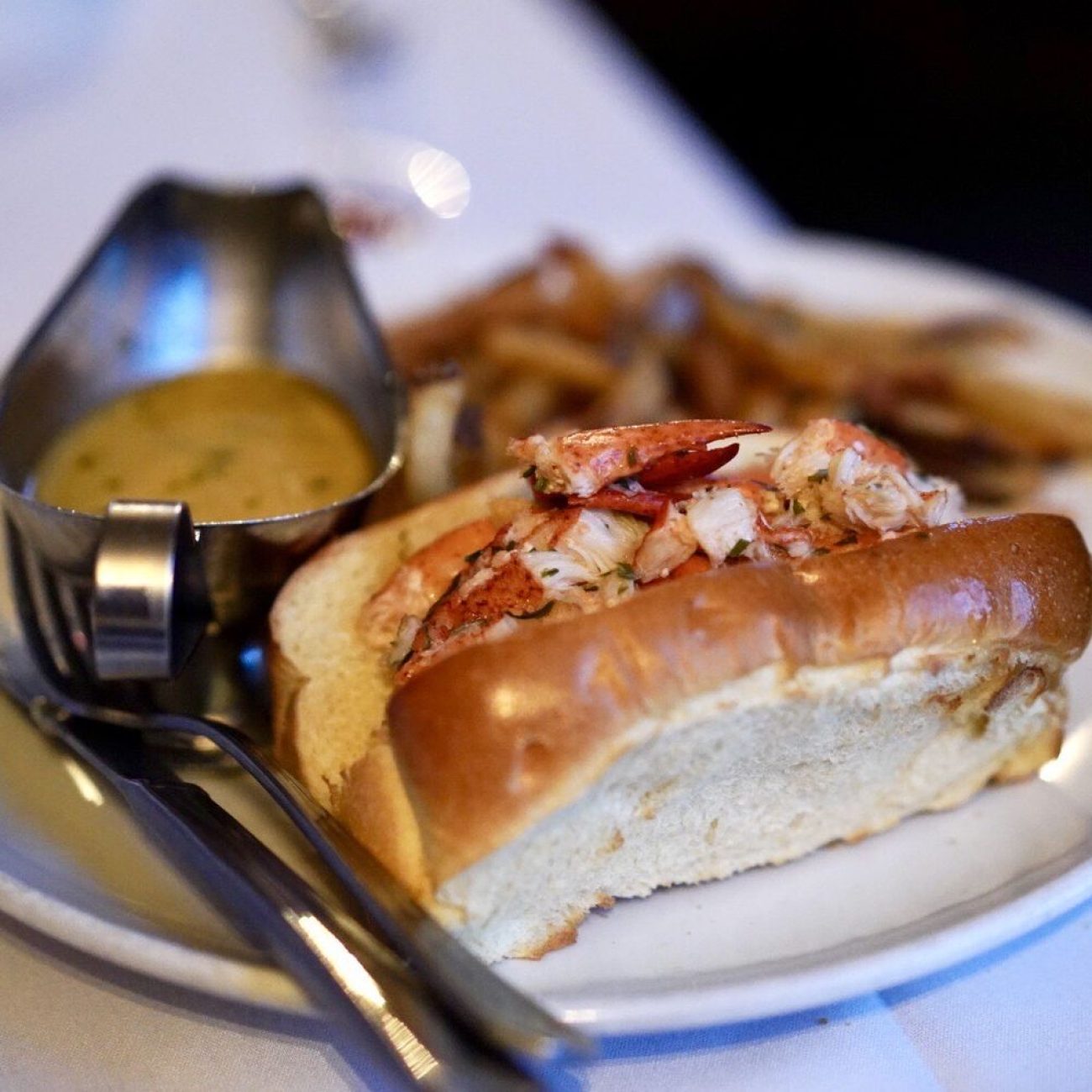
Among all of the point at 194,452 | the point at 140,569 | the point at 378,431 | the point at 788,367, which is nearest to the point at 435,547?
the point at 140,569

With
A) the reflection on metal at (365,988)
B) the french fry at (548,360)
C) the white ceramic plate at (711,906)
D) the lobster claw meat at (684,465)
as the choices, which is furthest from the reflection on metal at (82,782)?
the french fry at (548,360)

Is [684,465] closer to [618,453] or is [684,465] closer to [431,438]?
[618,453]

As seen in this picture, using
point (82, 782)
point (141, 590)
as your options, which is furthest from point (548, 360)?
point (82, 782)

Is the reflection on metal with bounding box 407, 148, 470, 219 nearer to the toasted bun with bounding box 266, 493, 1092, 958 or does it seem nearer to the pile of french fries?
the pile of french fries

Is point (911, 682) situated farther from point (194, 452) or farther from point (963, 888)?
point (194, 452)

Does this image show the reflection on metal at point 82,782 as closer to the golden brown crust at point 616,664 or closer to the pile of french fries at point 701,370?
the golden brown crust at point 616,664
